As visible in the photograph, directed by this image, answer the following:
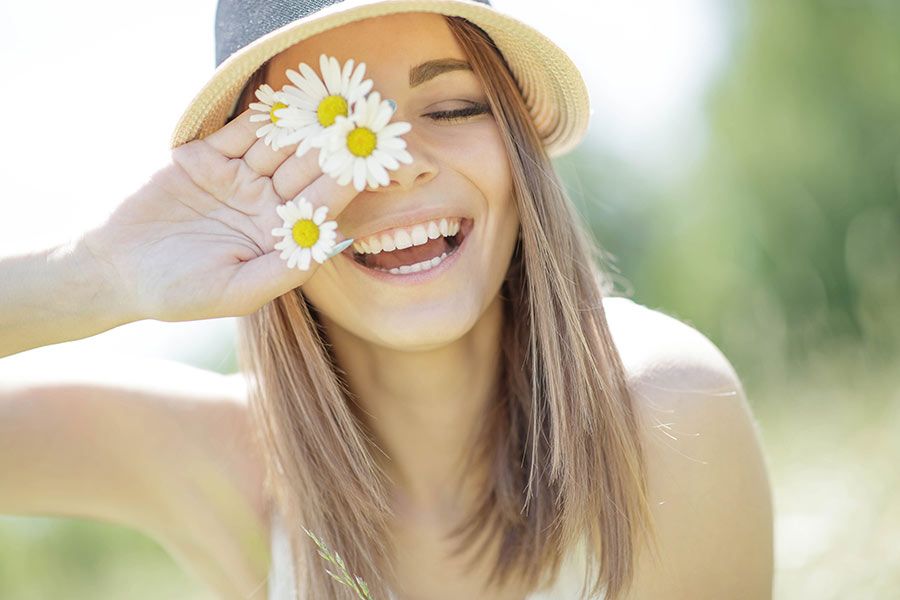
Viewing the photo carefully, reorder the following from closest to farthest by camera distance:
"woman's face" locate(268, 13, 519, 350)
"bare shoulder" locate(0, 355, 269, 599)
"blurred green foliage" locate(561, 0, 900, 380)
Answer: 1. "woman's face" locate(268, 13, 519, 350)
2. "bare shoulder" locate(0, 355, 269, 599)
3. "blurred green foliage" locate(561, 0, 900, 380)

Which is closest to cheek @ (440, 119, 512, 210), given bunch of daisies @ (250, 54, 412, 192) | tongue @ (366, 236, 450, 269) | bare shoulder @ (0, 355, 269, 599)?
tongue @ (366, 236, 450, 269)

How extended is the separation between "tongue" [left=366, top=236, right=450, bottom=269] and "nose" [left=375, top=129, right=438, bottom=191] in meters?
0.27

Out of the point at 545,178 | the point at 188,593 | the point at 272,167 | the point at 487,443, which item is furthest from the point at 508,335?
the point at 188,593

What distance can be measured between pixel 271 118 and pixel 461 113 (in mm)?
522

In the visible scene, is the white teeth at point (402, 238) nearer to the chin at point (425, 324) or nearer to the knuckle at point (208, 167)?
the chin at point (425, 324)

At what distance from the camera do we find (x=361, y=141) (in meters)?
2.11

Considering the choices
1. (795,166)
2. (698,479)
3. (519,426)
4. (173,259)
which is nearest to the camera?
(173,259)

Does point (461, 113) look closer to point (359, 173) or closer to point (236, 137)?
point (359, 173)

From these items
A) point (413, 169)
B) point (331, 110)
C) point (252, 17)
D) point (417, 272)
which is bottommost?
point (417, 272)

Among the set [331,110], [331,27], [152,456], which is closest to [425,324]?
[331,110]

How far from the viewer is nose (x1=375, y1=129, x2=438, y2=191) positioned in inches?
92.5

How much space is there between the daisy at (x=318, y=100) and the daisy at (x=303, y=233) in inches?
5.1

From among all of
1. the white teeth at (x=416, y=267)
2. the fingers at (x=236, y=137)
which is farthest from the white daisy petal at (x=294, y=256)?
the white teeth at (x=416, y=267)

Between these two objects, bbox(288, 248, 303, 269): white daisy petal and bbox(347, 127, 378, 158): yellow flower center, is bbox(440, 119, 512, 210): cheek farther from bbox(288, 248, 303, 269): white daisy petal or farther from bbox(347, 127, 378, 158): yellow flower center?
bbox(288, 248, 303, 269): white daisy petal
